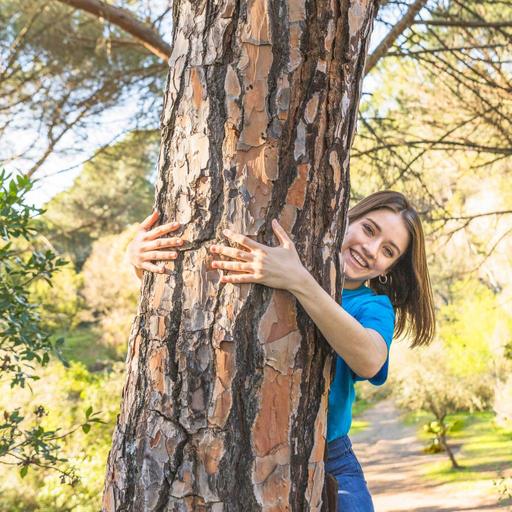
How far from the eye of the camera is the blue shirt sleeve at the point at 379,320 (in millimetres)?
1717

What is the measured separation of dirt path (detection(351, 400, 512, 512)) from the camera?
33.5 ft

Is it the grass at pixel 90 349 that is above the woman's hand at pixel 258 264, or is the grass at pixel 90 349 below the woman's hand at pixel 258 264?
below

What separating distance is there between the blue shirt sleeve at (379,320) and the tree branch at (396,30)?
3341 mm

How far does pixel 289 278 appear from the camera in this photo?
1.44 m

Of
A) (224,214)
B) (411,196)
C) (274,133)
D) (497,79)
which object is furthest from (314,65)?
(497,79)

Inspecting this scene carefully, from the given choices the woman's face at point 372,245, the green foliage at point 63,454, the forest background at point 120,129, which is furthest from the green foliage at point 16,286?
the green foliage at point 63,454

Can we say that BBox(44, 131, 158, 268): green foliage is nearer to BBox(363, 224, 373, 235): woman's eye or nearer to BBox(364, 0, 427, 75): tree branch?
BBox(364, 0, 427, 75): tree branch

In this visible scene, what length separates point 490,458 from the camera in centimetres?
1234

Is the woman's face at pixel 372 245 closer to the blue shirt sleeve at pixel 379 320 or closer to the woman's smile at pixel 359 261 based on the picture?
the woman's smile at pixel 359 261

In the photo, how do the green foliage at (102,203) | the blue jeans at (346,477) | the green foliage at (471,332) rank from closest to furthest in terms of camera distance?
the blue jeans at (346,477) → the green foliage at (102,203) → the green foliage at (471,332)

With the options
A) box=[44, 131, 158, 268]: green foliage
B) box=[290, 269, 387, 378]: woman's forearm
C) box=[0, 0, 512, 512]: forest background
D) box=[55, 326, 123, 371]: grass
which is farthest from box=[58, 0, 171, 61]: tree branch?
box=[55, 326, 123, 371]: grass

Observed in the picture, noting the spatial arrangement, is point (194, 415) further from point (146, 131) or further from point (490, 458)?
point (490, 458)

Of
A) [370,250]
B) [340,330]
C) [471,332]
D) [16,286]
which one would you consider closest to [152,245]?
[340,330]

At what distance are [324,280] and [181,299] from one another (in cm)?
31
